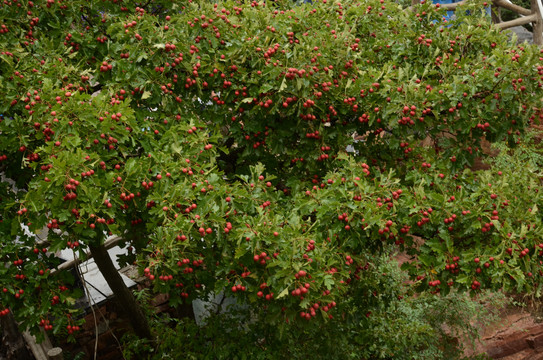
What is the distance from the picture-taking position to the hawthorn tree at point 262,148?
3.80m

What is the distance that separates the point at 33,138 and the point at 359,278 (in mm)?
3189

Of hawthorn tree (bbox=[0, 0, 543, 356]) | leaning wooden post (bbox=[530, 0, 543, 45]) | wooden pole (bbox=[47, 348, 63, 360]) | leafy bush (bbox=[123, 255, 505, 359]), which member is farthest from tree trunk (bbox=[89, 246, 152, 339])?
leaning wooden post (bbox=[530, 0, 543, 45])

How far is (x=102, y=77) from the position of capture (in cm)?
503

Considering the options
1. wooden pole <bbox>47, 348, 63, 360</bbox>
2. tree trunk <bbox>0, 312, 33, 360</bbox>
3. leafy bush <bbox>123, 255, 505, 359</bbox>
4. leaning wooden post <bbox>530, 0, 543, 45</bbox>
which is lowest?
leafy bush <bbox>123, 255, 505, 359</bbox>

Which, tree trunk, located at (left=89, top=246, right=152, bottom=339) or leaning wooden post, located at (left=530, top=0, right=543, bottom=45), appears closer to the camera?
tree trunk, located at (left=89, top=246, right=152, bottom=339)

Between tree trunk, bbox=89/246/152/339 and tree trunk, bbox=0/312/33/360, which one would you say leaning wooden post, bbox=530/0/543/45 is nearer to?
tree trunk, bbox=89/246/152/339

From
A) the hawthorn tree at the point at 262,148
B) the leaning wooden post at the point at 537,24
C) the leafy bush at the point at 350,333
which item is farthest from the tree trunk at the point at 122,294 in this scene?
the leaning wooden post at the point at 537,24

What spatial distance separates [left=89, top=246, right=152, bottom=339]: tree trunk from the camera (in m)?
6.40

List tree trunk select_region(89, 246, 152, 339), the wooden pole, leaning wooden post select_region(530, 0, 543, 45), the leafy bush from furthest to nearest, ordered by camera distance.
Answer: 1. leaning wooden post select_region(530, 0, 543, 45)
2. tree trunk select_region(89, 246, 152, 339)
3. the leafy bush
4. the wooden pole

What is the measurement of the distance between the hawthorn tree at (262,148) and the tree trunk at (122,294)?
151cm

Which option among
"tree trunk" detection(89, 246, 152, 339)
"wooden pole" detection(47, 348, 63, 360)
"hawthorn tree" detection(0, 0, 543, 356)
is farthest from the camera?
"tree trunk" detection(89, 246, 152, 339)

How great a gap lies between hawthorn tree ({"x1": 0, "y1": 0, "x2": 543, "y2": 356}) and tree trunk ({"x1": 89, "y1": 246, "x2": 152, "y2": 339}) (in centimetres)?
151

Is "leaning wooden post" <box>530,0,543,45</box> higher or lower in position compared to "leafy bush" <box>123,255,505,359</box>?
higher

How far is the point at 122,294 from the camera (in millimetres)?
6691
